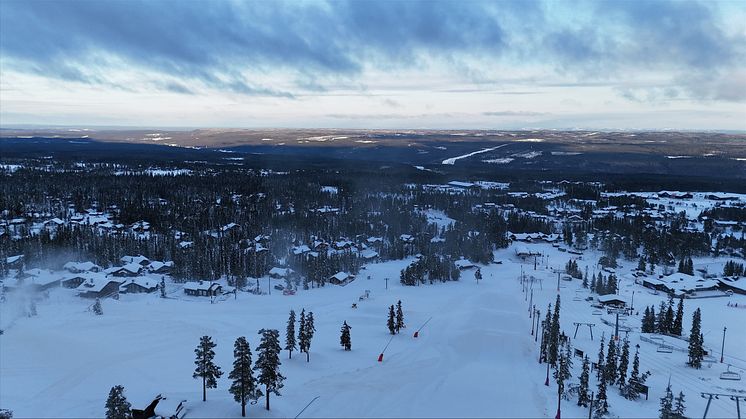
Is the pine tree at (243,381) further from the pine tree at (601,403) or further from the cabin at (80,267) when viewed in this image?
the cabin at (80,267)

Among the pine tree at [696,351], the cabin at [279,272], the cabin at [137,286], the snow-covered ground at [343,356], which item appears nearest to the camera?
the snow-covered ground at [343,356]

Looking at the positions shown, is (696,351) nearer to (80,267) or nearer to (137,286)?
(137,286)

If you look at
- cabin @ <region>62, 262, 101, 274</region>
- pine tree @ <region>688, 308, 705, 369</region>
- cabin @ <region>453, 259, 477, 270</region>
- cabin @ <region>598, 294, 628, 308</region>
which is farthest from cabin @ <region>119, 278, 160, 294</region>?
pine tree @ <region>688, 308, 705, 369</region>

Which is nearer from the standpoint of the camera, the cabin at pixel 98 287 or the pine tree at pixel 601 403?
the pine tree at pixel 601 403

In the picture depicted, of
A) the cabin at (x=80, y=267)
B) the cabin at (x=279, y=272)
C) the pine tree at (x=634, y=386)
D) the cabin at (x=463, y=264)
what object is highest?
the pine tree at (x=634, y=386)

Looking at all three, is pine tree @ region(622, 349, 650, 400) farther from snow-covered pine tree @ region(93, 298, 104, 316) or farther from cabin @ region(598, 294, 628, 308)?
snow-covered pine tree @ region(93, 298, 104, 316)

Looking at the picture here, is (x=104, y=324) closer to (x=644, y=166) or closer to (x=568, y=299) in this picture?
(x=568, y=299)

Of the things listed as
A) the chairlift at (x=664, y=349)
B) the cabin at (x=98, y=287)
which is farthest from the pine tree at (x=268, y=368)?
the cabin at (x=98, y=287)
